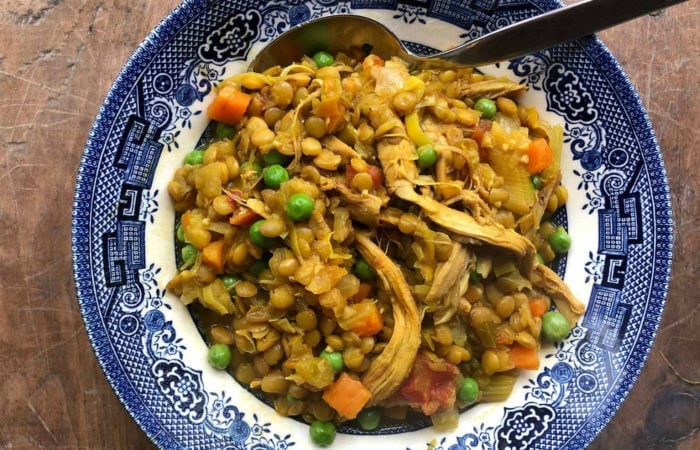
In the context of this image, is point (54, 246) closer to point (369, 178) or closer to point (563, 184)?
point (369, 178)

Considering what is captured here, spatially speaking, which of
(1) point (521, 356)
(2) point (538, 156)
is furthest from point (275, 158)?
(1) point (521, 356)

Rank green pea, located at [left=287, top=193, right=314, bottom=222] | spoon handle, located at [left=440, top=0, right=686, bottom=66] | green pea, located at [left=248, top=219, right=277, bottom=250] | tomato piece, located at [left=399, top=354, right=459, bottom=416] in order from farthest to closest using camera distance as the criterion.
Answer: tomato piece, located at [left=399, top=354, right=459, bottom=416] → spoon handle, located at [left=440, top=0, right=686, bottom=66] → green pea, located at [left=248, top=219, right=277, bottom=250] → green pea, located at [left=287, top=193, right=314, bottom=222]

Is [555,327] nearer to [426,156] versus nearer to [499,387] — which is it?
[499,387]

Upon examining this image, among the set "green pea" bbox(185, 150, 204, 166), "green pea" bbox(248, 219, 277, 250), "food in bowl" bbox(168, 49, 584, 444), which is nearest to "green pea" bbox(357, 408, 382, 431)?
"food in bowl" bbox(168, 49, 584, 444)

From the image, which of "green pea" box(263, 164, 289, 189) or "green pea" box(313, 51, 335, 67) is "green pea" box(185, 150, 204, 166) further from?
"green pea" box(313, 51, 335, 67)

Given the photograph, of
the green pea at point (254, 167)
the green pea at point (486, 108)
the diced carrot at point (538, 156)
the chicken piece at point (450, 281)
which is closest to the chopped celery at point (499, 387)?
the chicken piece at point (450, 281)
